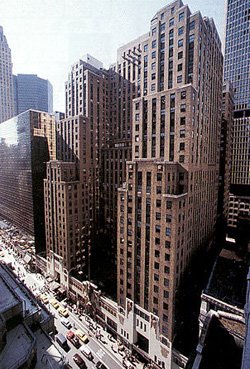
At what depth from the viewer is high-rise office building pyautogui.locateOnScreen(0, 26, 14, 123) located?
6722 inches

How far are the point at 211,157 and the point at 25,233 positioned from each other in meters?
89.9

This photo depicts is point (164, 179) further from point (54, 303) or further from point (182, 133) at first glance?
point (54, 303)

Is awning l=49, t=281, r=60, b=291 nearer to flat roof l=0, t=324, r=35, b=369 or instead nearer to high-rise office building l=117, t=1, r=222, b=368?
high-rise office building l=117, t=1, r=222, b=368

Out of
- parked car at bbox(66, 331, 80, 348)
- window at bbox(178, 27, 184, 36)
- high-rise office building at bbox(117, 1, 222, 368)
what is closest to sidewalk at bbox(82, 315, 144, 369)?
high-rise office building at bbox(117, 1, 222, 368)

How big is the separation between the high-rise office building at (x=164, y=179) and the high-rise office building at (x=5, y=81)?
566ft

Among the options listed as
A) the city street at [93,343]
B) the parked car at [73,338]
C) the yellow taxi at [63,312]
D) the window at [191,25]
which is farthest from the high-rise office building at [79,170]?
the window at [191,25]

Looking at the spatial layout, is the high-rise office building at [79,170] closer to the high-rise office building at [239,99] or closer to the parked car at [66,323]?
the parked car at [66,323]

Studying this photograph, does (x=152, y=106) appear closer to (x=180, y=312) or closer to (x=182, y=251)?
(x=182, y=251)

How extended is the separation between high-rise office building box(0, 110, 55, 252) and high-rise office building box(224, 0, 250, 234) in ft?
313

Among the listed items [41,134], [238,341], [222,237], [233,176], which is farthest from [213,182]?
[41,134]

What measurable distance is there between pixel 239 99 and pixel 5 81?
195693 millimetres

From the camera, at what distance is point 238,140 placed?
98375 millimetres

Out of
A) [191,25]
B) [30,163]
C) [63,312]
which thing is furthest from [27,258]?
[191,25]

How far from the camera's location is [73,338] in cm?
4997
